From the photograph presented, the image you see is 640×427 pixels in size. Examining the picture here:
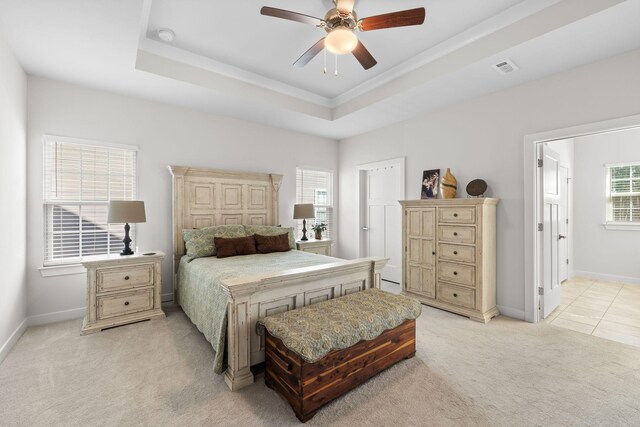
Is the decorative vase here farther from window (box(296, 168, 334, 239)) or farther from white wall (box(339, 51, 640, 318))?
window (box(296, 168, 334, 239))

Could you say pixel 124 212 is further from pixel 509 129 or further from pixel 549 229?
pixel 549 229

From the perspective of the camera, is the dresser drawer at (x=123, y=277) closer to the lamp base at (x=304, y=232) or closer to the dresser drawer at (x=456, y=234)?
the lamp base at (x=304, y=232)

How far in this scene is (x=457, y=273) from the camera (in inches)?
142

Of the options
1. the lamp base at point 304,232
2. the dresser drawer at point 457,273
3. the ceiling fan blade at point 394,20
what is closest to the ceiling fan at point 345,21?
the ceiling fan blade at point 394,20

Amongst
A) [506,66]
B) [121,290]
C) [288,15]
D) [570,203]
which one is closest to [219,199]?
[121,290]

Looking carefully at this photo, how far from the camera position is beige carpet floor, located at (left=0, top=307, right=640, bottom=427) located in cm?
183

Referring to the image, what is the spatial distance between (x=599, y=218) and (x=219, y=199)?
667 cm

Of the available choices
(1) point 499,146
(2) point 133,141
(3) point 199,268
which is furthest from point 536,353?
(2) point 133,141

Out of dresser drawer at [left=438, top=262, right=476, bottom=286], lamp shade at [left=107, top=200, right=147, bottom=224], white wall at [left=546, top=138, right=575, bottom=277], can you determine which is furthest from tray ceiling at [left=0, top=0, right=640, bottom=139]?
white wall at [left=546, top=138, right=575, bottom=277]

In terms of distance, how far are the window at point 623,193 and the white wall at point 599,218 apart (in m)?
0.09

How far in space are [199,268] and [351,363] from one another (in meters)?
1.88

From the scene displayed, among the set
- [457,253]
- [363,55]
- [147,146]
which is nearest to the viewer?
[363,55]

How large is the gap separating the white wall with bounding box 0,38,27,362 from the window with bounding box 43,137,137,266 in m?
0.24

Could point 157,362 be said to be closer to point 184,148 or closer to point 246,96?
point 184,148
